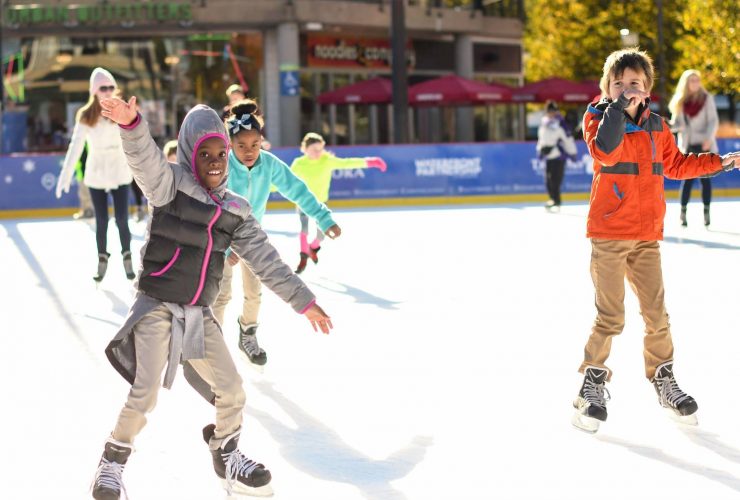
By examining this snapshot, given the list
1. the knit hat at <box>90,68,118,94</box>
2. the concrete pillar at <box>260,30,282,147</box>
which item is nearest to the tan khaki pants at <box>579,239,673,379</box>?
the knit hat at <box>90,68,118,94</box>

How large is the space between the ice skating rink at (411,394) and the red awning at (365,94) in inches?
677

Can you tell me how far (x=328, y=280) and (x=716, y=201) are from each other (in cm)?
1042

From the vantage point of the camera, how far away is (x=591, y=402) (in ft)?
16.1

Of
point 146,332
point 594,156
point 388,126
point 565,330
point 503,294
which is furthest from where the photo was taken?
point 388,126

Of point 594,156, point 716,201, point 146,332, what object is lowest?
point 716,201

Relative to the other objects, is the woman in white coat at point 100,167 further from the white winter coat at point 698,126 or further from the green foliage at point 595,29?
the green foliage at point 595,29

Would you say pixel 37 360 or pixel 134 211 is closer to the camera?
pixel 37 360

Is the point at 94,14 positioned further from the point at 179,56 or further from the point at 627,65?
the point at 627,65

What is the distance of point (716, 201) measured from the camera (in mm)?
19078

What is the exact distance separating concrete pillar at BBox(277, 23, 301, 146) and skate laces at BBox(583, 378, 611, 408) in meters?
25.1

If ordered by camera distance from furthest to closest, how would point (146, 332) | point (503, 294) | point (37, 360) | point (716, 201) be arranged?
point (716, 201) < point (503, 294) < point (37, 360) < point (146, 332)

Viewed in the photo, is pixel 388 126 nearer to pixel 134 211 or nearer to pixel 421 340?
pixel 134 211

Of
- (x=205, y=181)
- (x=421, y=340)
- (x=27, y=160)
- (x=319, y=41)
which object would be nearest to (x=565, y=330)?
(x=421, y=340)

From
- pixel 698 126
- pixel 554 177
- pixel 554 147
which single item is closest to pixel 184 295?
pixel 698 126
